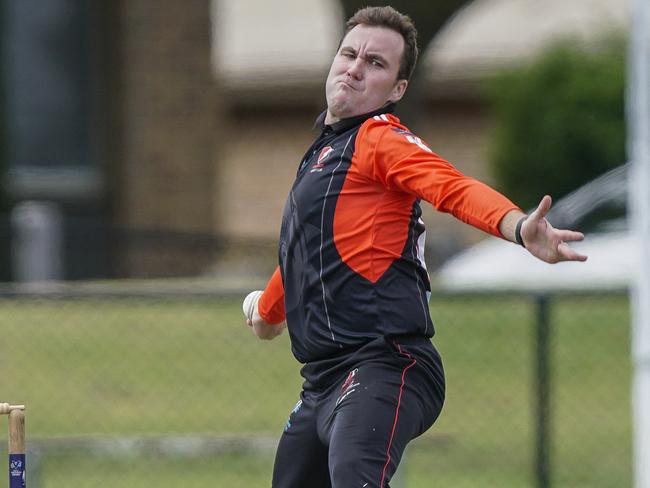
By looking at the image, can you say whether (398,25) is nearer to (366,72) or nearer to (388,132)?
(366,72)

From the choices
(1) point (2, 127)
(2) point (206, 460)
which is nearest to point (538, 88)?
(1) point (2, 127)

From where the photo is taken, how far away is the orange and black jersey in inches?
205

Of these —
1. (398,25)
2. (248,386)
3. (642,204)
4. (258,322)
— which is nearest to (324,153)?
(398,25)

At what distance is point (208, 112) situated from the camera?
20047 mm

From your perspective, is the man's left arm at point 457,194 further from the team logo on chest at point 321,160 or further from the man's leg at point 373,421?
the man's leg at point 373,421

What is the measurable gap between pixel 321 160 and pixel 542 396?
462 centimetres

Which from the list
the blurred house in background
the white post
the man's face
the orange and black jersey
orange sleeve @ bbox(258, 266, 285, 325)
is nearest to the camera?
the orange and black jersey

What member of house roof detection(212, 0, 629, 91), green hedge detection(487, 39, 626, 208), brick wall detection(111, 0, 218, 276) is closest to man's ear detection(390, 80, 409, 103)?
brick wall detection(111, 0, 218, 276)

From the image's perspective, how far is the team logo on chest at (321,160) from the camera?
17.5 ft

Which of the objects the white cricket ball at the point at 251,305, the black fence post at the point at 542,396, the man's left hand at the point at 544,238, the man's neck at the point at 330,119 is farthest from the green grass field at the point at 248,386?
the man's left hand at the point at 544,238

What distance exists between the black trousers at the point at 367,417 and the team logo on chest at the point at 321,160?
23.3 inches

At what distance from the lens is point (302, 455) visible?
548 centimetres

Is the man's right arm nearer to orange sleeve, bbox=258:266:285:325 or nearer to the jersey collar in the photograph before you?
orange sleeve, bbox=258:266:285:325

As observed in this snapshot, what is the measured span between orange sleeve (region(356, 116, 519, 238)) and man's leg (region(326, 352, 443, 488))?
0.59 m
